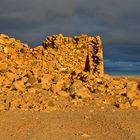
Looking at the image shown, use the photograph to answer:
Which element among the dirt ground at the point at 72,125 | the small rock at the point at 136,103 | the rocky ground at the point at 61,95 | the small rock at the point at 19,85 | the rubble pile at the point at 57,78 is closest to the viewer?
the dirt ground at the point at 72,125

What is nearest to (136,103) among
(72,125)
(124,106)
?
(124,106)

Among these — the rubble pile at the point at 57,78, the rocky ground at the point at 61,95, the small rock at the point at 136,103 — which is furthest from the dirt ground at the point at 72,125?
the small rock at the point at 136,103

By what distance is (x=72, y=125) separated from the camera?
1282 cm

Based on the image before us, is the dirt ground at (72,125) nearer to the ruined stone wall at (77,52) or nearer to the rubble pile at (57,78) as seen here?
the rubble pile at (57,78)

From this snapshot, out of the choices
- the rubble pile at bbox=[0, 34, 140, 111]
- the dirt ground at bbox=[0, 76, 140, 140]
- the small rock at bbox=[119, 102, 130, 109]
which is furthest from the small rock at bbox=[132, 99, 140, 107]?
the dirt ground at bbox=[0, 76, 140, 140]

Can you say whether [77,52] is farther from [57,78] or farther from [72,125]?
[72,125]

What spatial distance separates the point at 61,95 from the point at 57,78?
237 centimetres

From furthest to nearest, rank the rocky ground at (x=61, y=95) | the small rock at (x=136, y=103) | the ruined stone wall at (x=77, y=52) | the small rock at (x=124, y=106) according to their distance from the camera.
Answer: the ruined stone wall at (x=77, y=52) → the small rock at (x=136, y=103) → the small rock at (x=124, y=106) → the rocky ground at (x=61, y=95)

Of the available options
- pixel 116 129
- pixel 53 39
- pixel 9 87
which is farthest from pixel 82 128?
pixel 53 39

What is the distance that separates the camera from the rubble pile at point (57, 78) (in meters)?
16.5

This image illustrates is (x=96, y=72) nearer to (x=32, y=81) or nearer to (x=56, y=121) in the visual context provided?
(x=32, y=81)

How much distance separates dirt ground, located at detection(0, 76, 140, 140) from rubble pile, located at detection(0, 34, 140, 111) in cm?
110

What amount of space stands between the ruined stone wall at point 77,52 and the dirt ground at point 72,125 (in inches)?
256

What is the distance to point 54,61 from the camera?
21266mm
